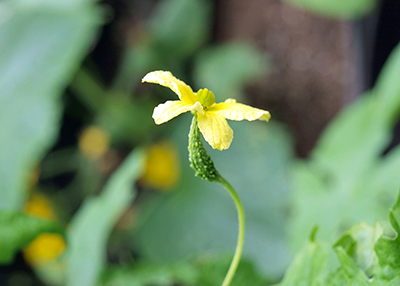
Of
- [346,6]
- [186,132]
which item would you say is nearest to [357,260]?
[346,6]

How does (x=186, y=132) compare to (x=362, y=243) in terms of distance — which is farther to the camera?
(x=186, y=132)

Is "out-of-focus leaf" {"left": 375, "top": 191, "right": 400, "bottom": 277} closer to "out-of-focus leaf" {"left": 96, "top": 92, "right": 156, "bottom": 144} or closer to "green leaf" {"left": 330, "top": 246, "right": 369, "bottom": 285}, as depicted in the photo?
"green leaf" {"left": 330, "top": 246, "right": 369, "bottom": 285}

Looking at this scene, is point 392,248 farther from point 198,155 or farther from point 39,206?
point 39,206

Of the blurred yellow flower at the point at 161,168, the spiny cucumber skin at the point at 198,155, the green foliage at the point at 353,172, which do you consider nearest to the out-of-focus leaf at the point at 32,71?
the blurred yellow flower at the point at 161,168

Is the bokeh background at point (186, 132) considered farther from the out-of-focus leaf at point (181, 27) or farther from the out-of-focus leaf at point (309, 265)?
the out-of-focus leaf at point (309, 265)

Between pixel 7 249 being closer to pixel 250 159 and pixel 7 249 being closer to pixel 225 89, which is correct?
pixel 250 159

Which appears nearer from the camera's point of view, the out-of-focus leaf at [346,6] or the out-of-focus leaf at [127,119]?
the out-of-focus leaf at [346,6]

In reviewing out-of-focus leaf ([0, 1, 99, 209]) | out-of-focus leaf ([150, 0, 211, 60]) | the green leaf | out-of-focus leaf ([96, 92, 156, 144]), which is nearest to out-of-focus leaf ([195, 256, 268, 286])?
the green leaf
